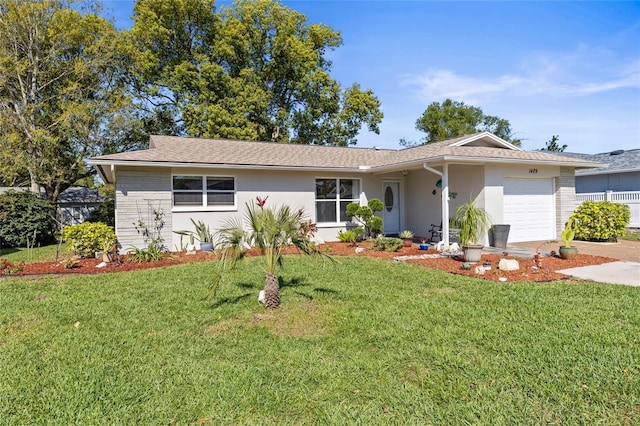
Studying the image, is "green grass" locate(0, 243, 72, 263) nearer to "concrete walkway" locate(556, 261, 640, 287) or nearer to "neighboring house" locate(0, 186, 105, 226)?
"neighboring house" locate(0, 186, 105, 226)

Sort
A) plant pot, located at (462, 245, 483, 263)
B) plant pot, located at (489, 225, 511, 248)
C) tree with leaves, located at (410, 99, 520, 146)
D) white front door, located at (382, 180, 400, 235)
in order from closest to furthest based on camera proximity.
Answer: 1. plant pot, located at (462, 245, 483, 263)
2. plant pot, located at (489, 225, 511, 248)
3. white front door, located at (382, 180, 400, 235)
4. tree with leaves, located at (410, 99, 520, 146)

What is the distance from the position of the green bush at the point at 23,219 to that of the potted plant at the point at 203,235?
714 cm

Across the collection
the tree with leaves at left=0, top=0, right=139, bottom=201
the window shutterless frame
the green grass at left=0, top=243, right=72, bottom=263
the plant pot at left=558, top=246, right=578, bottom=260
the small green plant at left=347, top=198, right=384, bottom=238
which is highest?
the tree with leaves at left=0, top=0, right=139, bottom=201

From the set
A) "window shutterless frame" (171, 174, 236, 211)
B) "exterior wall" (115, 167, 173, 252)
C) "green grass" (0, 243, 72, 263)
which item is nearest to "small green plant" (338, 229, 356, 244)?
"window shutterless frame" (171, 174, 236, 211)

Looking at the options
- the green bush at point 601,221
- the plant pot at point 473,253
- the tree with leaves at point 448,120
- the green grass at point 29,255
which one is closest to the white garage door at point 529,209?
the green bush at point 601,221

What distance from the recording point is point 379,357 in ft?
12.5

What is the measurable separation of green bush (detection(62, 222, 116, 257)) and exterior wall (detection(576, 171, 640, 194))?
81.6 ft

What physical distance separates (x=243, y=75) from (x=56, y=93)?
1079 cm

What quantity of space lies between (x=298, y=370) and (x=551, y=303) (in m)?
4.06

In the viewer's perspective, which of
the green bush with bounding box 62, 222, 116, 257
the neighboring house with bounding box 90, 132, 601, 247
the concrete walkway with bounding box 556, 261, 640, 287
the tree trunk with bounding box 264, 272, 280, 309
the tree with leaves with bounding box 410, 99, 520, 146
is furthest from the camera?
the tree with leaves with bounding box 410, 99, 520, 146

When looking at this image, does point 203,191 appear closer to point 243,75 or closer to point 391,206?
point 391,206

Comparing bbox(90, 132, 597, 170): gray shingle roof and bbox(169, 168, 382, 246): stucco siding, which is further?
bbox(169, 168, 382, 246): stucco siding

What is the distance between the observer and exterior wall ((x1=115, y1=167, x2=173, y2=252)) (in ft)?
35.9

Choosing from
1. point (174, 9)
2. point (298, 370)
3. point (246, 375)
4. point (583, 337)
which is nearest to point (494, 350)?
point (583, 337)
